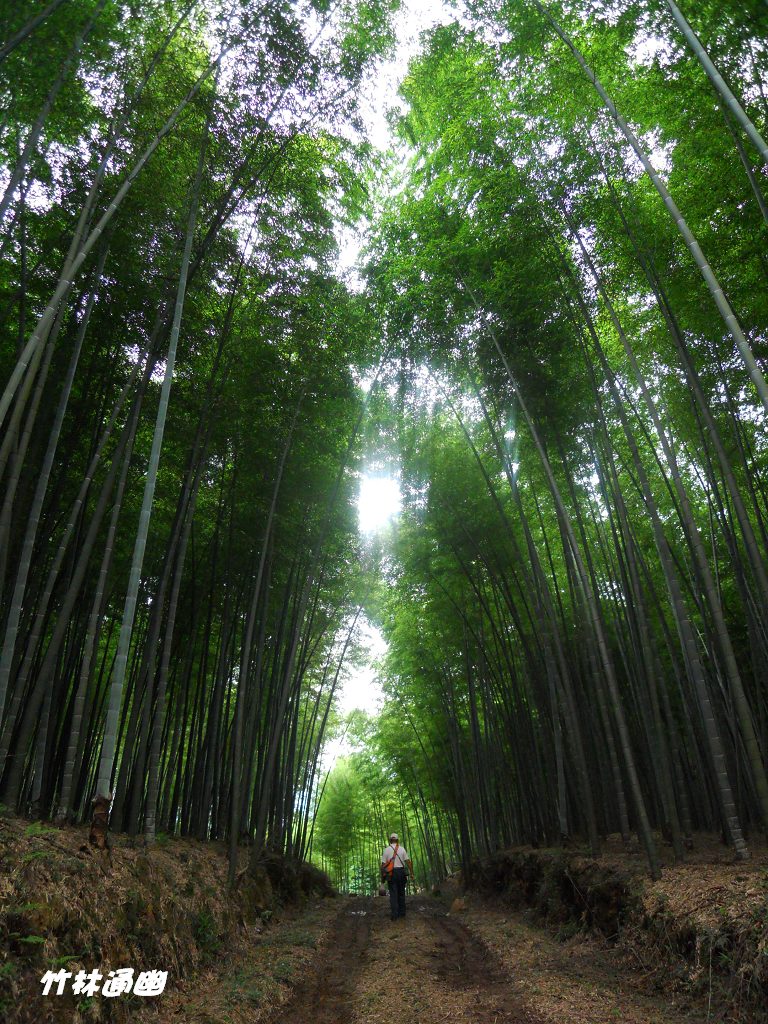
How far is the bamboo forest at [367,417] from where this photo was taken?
3037 mm

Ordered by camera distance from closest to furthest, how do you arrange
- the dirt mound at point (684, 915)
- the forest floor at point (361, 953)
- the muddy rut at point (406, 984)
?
the forest floor at point (361, 953) → the dirt mound at point (684, 915) → the muddy rut at point (406, 984)

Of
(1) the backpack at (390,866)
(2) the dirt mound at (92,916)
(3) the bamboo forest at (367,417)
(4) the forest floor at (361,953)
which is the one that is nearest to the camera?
(2) the dirt mound at (92,916)

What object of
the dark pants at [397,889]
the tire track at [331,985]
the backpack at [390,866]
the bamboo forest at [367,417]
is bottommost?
the tire track at [331,985]

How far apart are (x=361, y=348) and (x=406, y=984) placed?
17.1 ft

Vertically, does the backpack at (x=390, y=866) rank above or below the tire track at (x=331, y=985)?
above

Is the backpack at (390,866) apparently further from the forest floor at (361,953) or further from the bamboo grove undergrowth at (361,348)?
the bamboo grove undergrowth at (361,348)

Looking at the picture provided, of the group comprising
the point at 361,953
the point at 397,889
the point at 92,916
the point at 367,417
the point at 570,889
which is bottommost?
the point at 361,953

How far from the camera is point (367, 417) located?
6.77 meters

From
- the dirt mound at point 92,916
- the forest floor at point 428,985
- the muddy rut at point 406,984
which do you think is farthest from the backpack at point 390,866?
the dirt mound at point 92,916

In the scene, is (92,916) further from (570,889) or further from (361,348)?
(361,348)

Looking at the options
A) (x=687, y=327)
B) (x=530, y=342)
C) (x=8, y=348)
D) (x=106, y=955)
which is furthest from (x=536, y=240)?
(x=106, y=955)

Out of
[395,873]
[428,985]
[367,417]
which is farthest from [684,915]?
[367,417]

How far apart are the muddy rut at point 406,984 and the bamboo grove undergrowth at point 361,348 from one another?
1.28 m

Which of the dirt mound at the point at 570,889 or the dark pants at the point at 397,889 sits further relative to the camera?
the dark pants at the point at 397,889
